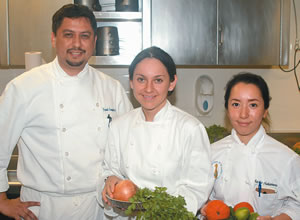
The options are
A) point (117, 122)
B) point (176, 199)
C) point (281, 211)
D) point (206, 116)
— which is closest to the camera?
point (176, 199)

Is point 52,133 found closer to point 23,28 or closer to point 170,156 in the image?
point 170,156

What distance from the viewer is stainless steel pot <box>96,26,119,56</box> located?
2.28 meters

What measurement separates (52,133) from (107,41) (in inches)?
35.8

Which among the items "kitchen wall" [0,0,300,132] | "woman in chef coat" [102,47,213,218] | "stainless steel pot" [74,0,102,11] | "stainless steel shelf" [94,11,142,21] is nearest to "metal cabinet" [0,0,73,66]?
"stainless steel pot" [74,0,102,11]

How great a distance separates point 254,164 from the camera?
1.43 metres

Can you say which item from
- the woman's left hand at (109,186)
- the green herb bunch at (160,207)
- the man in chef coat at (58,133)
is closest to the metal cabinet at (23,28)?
the man in chef coat at (58,133)

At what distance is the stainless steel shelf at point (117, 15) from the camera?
2262mm

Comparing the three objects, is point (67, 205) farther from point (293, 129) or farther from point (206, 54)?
point (293, 129)

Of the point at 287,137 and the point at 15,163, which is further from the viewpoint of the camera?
the point at 287,137

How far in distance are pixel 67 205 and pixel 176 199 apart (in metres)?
0.63

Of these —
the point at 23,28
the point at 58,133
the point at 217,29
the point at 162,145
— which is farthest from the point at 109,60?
the point at 162,145

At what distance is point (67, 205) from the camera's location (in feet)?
5.11

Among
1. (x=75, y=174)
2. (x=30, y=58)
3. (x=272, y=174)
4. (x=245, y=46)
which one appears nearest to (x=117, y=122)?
(x=75, y=174)

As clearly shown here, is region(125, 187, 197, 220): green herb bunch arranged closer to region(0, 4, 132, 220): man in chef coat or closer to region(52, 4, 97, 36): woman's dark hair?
region(0, 4, 132, 220): man in chef coat
